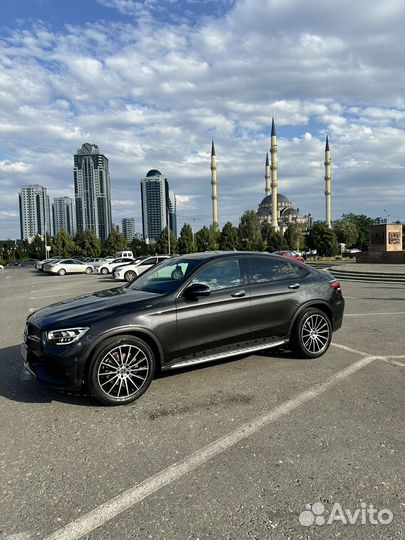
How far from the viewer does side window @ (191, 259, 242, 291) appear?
16.3ft

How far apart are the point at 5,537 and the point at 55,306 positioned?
2832 millimetres

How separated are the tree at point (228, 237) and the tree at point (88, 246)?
2545 centimetres

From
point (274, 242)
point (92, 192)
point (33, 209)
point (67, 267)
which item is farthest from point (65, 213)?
point (67, 267)

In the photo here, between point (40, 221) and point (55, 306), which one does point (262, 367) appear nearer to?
point (55, 306)

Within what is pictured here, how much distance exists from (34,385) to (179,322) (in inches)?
76.5

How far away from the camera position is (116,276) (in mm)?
21719

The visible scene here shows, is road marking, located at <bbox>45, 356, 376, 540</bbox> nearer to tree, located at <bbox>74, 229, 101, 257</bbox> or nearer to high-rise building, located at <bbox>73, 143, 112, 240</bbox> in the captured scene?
tree, located at <bbox>74, 229, 101, 257</bbox>

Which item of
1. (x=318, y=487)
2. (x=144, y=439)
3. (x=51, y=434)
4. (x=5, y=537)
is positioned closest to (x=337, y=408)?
(x=318, y=487)

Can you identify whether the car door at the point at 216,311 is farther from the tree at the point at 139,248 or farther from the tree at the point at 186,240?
the tree at the point at 139,248

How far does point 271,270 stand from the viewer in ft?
18.4

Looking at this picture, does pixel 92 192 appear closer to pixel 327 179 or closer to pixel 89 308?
pixel 327 179

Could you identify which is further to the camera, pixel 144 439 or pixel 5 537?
pixel 144 439

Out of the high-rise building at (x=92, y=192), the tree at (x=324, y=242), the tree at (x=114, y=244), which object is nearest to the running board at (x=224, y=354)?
the tree at (x=324, y=242)

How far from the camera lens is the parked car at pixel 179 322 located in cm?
405
